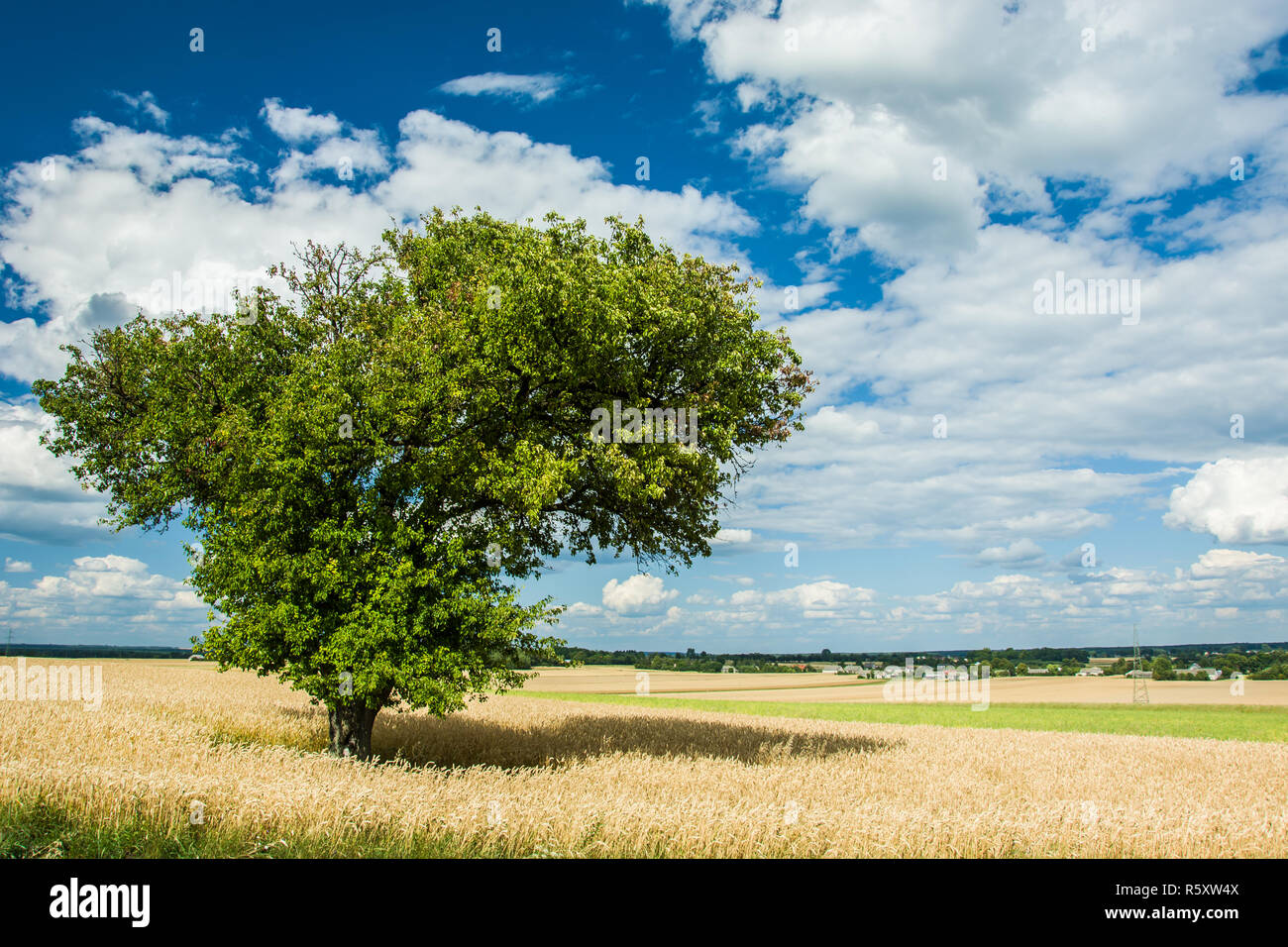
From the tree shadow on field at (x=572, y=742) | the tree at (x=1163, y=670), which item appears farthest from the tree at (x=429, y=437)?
the tree at (x=1163, y=670)

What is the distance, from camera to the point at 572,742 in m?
25.8

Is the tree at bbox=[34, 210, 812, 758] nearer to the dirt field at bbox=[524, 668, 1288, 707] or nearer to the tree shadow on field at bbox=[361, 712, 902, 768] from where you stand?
the tree shadow on field at bbox=[361, 712, 902, 768]

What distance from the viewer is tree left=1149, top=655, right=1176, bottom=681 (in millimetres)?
96456

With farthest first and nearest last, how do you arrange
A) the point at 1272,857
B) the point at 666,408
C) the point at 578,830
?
1. the point at 666,408
2. the point at 1272,857
3. the point at 578,830

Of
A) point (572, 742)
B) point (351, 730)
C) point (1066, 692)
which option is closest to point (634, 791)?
point (351, 730)

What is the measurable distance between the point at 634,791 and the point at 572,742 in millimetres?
11965

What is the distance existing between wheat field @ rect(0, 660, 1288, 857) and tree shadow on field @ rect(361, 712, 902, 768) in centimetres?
17

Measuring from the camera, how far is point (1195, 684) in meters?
85.5

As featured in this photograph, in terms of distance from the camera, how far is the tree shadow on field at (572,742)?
74.8 feet

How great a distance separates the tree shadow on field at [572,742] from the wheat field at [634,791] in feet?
0.55

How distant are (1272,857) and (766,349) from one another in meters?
15.1
